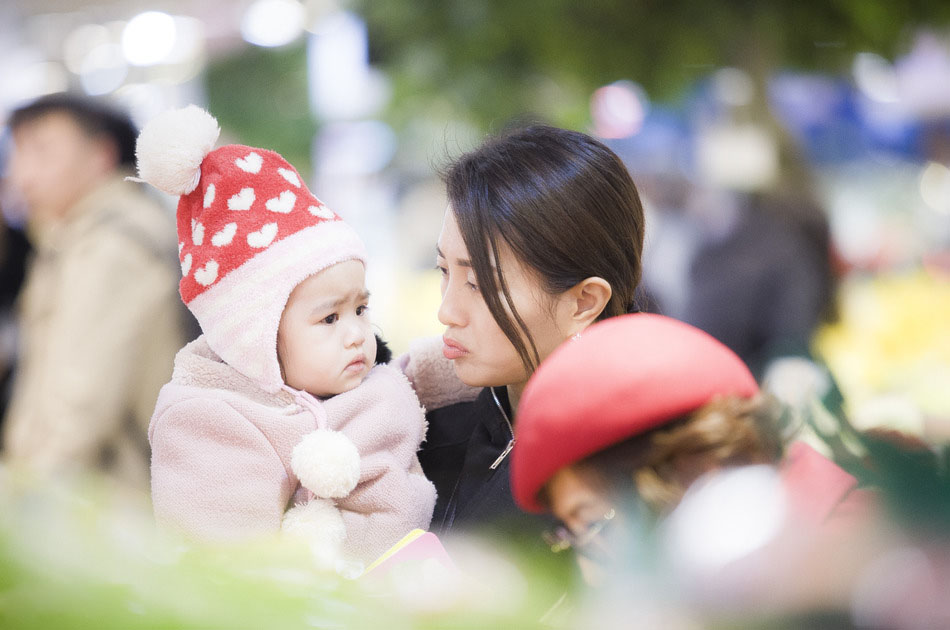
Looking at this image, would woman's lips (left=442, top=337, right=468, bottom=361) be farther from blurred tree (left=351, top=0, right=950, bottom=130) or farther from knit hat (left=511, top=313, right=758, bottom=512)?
blurred tree (left=351, top=0, right=950, bottom=130)

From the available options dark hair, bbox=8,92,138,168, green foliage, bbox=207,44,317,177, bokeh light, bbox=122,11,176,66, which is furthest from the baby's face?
green foliage, bbox=207,44,317,177

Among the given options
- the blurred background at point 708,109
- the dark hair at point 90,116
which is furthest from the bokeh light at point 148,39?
the dark hair at point 90,116

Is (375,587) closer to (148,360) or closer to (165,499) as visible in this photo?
(165,499)

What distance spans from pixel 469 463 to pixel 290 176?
58 cm

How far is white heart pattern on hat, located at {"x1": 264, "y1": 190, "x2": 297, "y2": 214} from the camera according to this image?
1509mm

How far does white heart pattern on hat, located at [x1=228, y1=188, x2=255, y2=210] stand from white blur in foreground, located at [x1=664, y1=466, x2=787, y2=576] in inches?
37.2

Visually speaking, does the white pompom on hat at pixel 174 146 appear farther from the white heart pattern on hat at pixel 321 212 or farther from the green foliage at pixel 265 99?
the green foliage at pixel 265 99

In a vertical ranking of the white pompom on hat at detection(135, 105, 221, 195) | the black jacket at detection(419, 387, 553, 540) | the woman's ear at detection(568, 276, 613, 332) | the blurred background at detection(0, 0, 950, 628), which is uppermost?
the white pompom on hat at detection(135, 105, 221, 195)

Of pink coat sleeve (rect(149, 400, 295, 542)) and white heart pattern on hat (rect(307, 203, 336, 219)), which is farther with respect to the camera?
white heart pattern on hat (rect(307, 203, 336, 219))

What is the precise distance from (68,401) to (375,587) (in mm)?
2188

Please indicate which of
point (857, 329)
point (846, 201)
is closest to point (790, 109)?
point (846, 201)

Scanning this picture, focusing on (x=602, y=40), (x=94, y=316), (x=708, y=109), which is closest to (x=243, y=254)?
(x=94, y=316)

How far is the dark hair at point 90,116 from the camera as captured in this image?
307cm

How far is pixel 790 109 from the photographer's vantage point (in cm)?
977
